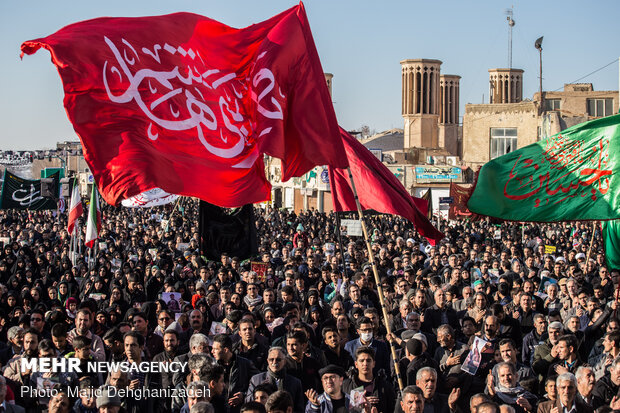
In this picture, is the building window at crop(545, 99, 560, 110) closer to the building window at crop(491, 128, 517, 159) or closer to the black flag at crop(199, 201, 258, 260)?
the building window at crop(491, 128, 517, 159)

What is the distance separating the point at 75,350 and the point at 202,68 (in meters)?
2.69

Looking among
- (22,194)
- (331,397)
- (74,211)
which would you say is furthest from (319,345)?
(22,194)

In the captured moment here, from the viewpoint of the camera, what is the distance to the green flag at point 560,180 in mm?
8352

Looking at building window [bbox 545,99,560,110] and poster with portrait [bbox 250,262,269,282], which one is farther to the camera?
building window [bbox 545,99,560,110]

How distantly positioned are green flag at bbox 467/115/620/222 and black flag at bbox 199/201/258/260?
234 centimetres

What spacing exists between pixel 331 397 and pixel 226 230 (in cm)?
302

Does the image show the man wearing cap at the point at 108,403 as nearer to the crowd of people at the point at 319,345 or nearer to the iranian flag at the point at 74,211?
the crowd of people at the point at 319,345

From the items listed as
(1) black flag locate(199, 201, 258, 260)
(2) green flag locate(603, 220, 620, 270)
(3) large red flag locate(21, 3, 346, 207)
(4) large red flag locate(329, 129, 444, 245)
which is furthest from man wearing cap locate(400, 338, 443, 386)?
(2) green flag locate(603, 220, 620, 270)

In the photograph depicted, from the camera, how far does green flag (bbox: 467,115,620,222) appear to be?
8352mm

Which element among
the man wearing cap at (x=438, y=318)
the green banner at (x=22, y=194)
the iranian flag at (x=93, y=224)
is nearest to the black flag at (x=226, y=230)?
the man wearing cap at (x=438, y=318)

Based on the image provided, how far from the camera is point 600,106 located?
53.5 m

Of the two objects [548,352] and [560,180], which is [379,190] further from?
[548,352]

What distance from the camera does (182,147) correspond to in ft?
22.7

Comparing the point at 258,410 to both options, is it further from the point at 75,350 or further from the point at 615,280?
the point at 615,280
